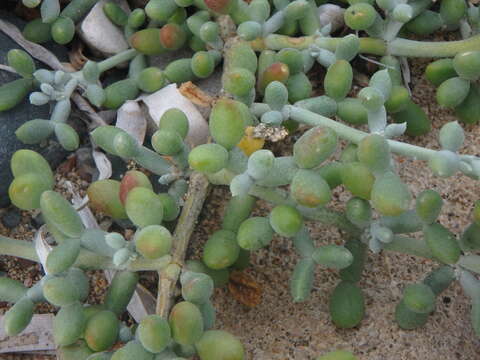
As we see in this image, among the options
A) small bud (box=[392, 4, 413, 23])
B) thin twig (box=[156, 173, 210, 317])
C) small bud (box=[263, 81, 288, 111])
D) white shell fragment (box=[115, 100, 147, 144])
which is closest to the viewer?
thin twig (box=[156, 173, 210, 317])

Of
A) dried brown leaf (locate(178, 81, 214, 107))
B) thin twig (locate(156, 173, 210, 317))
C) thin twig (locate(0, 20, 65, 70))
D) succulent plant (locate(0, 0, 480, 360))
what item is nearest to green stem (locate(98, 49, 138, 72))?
succulent plant (locate(0, 0, 480, 360))

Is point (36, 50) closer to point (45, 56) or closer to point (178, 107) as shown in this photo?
point (45, 56)

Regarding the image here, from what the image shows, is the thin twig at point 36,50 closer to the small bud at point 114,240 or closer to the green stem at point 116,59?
the green stem at point 116,59

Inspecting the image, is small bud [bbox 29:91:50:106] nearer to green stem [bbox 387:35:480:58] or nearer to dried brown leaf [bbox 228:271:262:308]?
dried brown leaf [bbox 228:271:262:308]

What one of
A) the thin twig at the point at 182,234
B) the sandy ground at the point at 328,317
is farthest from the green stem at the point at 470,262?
the thin twig at the point at 182,234

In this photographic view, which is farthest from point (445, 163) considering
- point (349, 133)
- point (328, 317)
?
point (328, 317)

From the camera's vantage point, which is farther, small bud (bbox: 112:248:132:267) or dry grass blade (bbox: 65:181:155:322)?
dry grass blade (bbox: 65:181:155:322)

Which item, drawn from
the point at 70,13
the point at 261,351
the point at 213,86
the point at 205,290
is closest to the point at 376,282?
the point at 261,351
